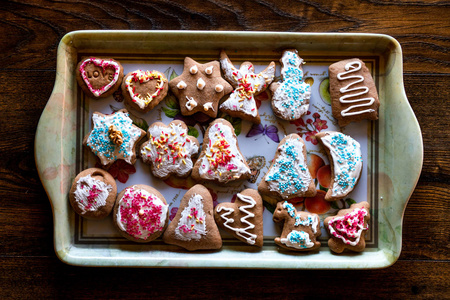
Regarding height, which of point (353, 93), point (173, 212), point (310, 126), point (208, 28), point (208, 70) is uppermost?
point (208, 28)

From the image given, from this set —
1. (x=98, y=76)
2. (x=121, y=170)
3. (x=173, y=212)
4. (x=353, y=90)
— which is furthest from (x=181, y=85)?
(x=353, y=90)

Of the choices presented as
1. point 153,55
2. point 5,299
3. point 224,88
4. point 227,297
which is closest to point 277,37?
point 224,88

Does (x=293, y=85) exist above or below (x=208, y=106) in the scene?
above

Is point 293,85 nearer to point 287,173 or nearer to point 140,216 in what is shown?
point 287,173

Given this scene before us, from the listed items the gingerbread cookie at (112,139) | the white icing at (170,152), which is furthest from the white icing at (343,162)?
the gingerbread cookie at (112,139)

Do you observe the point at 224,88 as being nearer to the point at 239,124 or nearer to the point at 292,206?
the point at 239,124

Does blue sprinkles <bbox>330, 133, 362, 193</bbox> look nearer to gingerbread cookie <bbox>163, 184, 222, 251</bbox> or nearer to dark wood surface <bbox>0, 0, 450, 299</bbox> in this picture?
dark wood surface <bbox>0, 0, 450, 299</bbox>

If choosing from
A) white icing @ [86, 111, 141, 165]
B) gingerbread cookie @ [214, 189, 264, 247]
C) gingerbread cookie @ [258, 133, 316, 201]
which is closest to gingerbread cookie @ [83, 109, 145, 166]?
white icing @ [86, 111, 141, 165]
